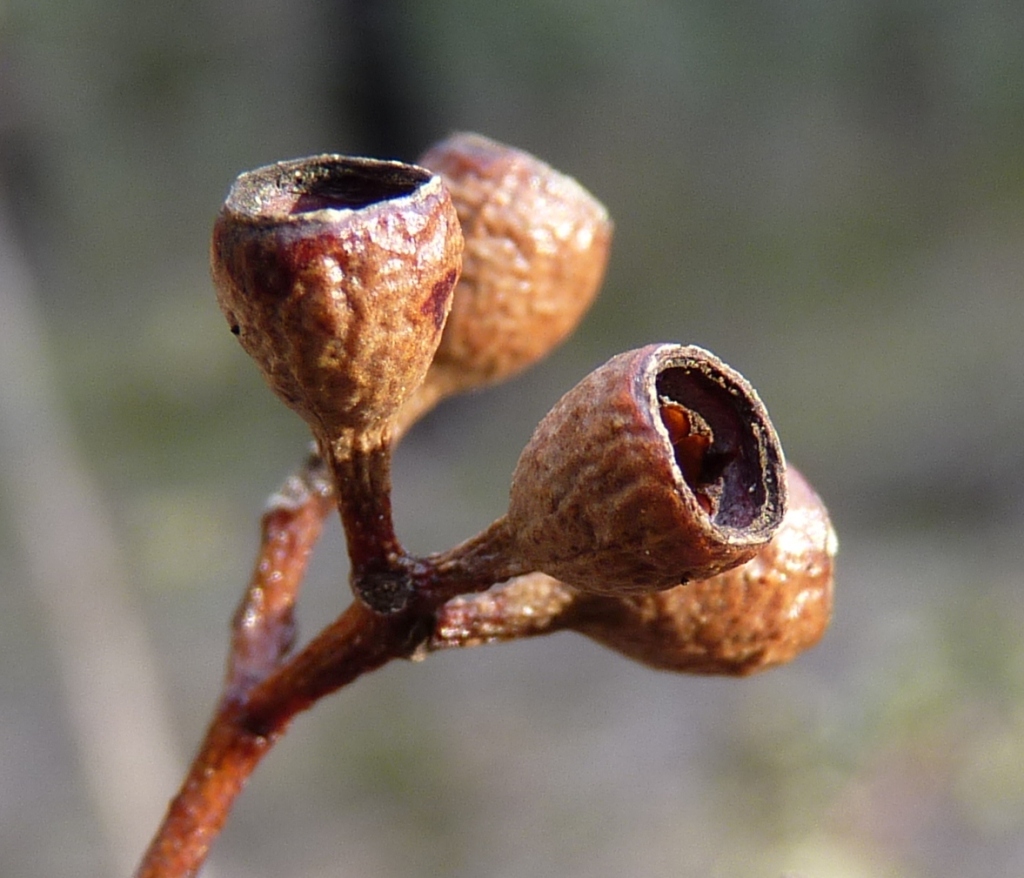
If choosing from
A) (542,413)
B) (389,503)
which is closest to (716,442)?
(389,503)

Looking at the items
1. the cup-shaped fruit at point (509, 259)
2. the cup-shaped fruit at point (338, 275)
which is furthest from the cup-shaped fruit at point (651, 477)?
the cup-shaped fruit at point (509, 259)

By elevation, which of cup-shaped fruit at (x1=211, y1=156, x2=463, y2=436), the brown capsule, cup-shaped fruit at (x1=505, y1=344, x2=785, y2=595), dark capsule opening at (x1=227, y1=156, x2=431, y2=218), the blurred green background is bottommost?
the blurred green background

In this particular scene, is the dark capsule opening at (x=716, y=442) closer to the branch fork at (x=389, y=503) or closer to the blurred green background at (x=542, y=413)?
the branch fork at (x=389, y=503)

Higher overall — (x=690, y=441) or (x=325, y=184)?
(x=325, y=184)

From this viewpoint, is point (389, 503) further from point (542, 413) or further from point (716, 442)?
point (542, 413)

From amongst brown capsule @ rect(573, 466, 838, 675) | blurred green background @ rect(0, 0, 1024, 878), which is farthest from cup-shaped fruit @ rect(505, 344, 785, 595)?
blurred green background @ rect(0, 0, 1024, 878)

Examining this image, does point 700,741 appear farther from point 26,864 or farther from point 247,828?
point 26,864

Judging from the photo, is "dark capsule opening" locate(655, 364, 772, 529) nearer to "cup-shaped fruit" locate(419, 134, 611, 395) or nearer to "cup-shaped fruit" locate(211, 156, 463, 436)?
"cup-shaped fruit" locate(211, 156, 463, 436)

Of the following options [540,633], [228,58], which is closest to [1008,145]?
[228,58]
